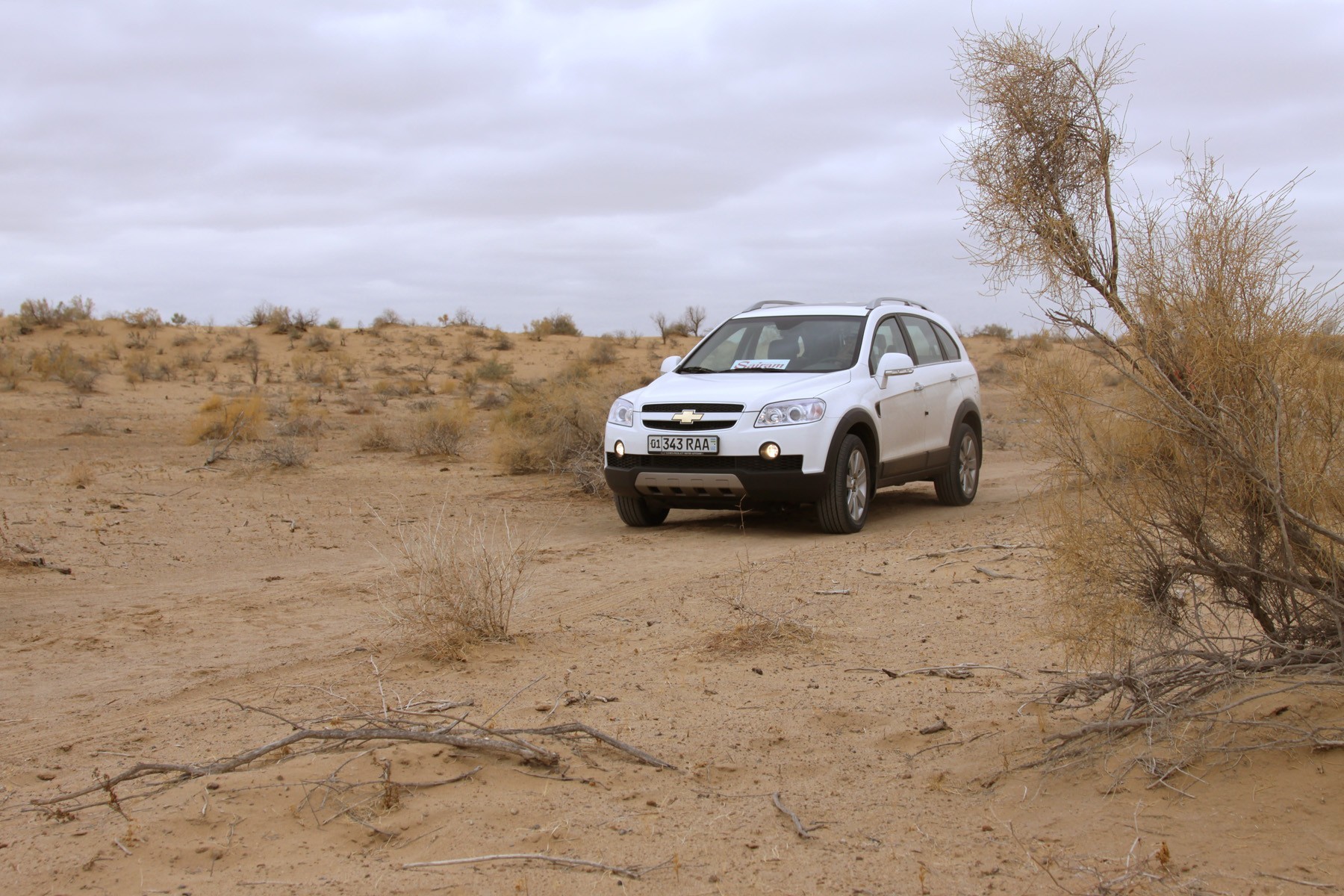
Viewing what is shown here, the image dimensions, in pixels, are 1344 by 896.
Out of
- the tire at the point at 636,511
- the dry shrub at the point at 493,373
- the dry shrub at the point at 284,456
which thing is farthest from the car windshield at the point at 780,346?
the dry shrub at the point at 493,373

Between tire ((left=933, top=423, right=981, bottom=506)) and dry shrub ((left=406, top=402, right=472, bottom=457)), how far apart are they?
304 inches

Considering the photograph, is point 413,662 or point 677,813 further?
point 413,662

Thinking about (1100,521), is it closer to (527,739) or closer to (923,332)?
(527,739)

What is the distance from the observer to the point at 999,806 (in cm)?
348

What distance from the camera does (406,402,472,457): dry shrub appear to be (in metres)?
16.1

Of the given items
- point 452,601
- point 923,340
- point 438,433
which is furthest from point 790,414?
point 438,433

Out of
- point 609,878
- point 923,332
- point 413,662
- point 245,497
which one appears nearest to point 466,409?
point 245,497

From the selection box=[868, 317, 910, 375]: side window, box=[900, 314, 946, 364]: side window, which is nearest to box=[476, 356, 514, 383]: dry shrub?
box=[900, 314, 946, 364]: side window

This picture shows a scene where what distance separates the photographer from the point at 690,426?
888 centimetres

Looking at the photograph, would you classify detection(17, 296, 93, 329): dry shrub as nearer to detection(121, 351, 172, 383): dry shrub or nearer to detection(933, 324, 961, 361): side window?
detection(121, 351, 172, 383): dry shrub

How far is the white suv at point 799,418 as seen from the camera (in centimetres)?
870

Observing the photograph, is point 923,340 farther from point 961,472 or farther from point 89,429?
point 89,429

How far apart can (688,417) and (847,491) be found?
4.59 ft

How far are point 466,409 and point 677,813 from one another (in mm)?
14360
